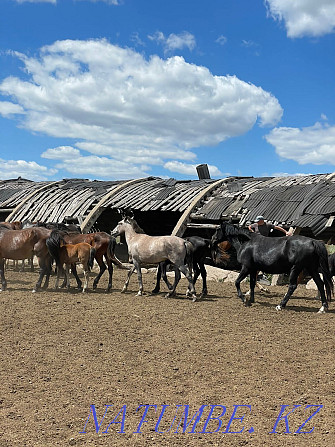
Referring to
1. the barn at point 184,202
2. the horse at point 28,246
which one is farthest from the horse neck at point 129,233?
the barn at point 184,202

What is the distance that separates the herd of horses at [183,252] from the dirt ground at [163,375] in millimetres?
1029

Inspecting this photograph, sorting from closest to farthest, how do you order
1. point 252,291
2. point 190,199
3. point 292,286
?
point 292,286
point 252,291
point 190,199

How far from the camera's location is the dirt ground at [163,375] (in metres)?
4.04

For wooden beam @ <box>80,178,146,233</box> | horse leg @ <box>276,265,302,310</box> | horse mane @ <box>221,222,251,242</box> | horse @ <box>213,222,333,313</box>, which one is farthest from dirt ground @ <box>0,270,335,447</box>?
wooden beam @ <box>80,178,146,233</box>

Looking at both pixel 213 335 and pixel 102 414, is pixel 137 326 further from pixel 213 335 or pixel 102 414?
pixel 102 414

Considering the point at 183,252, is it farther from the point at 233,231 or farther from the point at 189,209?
the point at 189,209

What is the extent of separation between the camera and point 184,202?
17.5 meters

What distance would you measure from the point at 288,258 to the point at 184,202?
834cm

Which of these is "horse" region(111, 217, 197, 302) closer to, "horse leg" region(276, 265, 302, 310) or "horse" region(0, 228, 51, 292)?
"horse leg" region(276, 265, 302, 310)

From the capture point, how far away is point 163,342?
267 inches

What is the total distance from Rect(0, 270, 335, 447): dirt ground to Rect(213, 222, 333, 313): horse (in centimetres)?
63

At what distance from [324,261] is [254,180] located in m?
10.1

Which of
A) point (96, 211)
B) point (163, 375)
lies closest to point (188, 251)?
point (163, 375)

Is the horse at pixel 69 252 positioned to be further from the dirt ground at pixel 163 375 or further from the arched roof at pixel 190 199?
the arched roof at pixel 190 199
